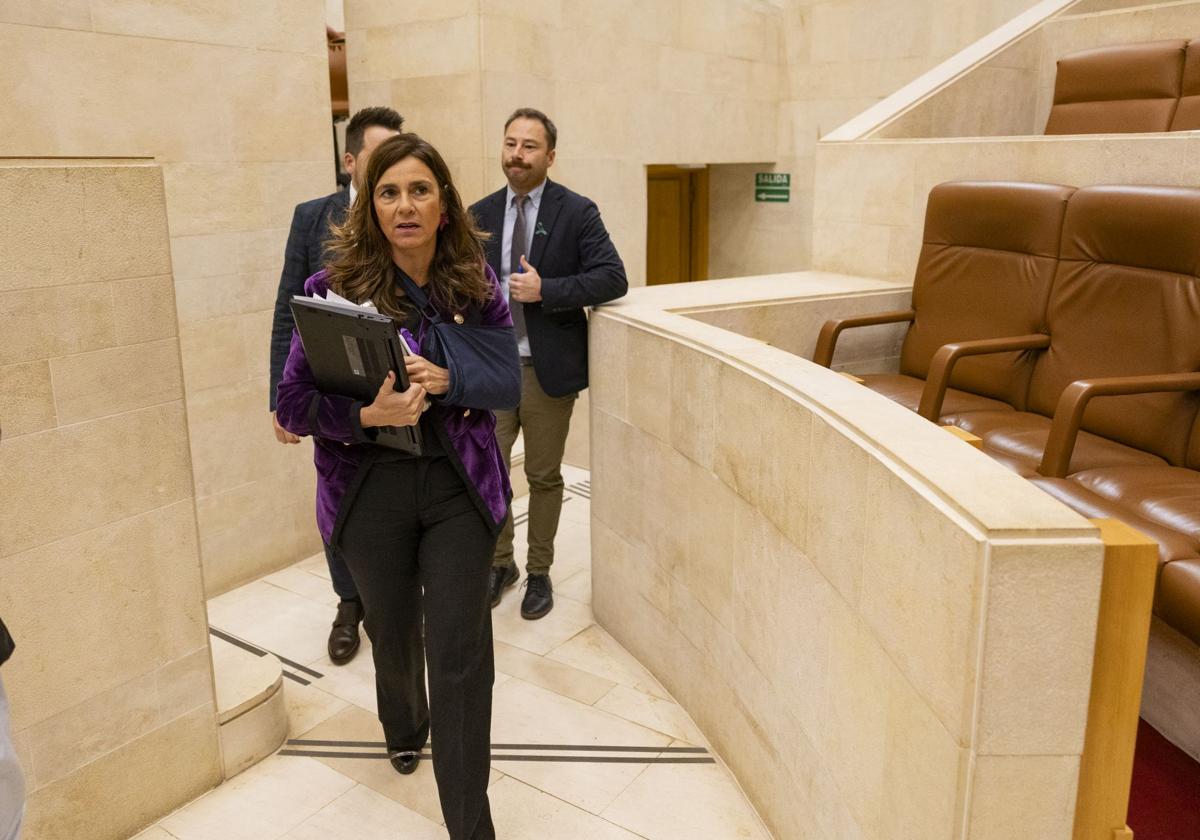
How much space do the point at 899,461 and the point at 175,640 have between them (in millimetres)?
→ 1827

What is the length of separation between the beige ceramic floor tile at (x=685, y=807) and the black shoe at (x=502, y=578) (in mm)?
1163

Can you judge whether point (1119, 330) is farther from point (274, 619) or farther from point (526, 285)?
point (274, 619)

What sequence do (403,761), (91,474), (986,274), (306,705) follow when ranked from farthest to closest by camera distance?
(986,274)
(306,705)
(403,761)
(91,474)

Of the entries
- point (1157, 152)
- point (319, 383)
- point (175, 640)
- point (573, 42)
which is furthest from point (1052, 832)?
point (573, 42)

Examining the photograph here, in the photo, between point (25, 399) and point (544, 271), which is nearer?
point (25, 399)

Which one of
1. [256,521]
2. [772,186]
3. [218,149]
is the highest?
[218,149]

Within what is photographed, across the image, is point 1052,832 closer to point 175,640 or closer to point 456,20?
point 175,640

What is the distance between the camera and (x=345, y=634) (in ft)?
11.2

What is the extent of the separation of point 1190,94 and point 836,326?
192cm

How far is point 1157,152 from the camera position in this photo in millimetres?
3229

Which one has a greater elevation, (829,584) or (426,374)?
(426,374)

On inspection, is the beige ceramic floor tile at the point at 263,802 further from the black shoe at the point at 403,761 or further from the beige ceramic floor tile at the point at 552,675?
the beige ceramic floor tile at the point at 552,675


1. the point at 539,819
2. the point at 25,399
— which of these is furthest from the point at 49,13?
the point at 539,819

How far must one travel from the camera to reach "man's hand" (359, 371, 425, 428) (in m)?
2.05
